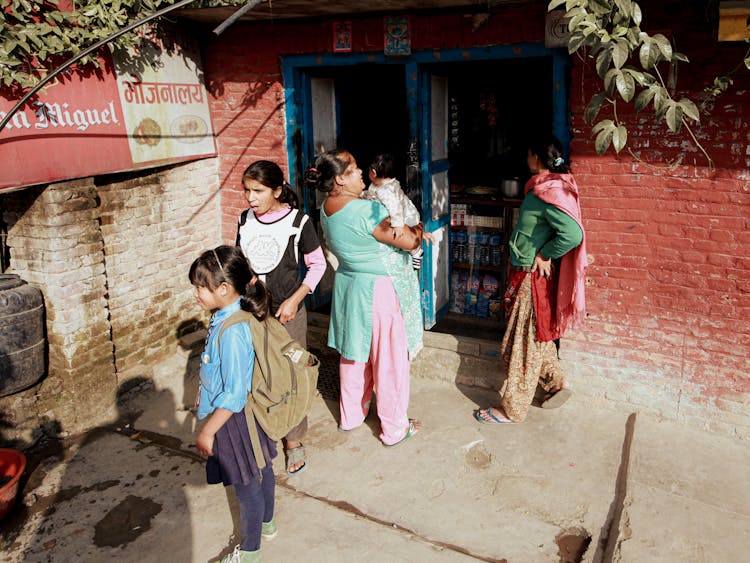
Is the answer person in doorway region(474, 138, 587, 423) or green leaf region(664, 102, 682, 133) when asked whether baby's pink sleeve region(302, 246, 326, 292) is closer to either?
person in doorway region(474, 138, 587, 423)

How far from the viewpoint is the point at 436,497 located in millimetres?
3793

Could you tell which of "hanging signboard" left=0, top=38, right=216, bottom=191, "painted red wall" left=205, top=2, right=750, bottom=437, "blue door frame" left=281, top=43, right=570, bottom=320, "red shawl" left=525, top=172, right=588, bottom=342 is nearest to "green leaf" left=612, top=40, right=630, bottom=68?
"painted red wall" left=205, top=2, right=750, bottom=437

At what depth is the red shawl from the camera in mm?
3938

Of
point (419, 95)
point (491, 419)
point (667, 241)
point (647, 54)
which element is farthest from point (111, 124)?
point (667, 241)

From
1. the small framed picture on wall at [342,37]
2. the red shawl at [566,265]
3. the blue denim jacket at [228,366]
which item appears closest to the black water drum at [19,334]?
the blue denim jacket at [228,366]

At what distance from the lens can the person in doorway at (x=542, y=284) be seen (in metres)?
3.97

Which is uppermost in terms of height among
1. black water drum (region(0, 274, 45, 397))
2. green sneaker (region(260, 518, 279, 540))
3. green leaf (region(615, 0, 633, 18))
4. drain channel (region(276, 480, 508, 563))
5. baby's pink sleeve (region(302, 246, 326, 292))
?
green leaf (region(615, 0, 633, 18))

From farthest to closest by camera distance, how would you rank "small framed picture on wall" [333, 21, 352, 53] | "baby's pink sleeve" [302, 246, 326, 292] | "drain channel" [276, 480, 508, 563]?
"small framed picture on wall" [333, 21, 352, 53] < "baby's pink sleeve" [302, 246, 326, 292] < "drain channel" [276, 480, 508, 563]

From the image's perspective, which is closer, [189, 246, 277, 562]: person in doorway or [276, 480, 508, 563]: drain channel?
[189, 246, 277, 562]: person in doorway

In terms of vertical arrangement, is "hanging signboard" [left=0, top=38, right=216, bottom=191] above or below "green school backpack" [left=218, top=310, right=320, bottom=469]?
above

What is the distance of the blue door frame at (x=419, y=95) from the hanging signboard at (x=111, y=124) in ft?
2.79

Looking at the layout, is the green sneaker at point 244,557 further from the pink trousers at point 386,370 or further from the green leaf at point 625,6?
the green leaf at point 625,6

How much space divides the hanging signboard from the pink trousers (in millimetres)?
2333

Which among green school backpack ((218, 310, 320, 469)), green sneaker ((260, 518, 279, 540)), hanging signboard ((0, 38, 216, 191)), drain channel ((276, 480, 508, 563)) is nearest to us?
green school backpack ((218, 310, 320, 469))
